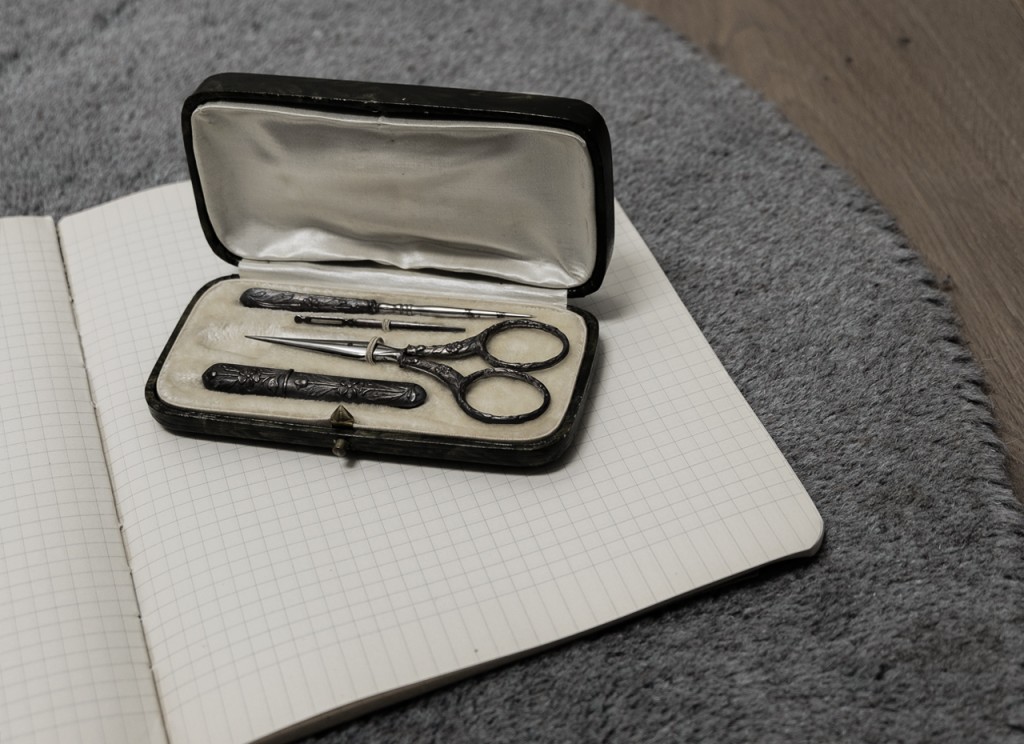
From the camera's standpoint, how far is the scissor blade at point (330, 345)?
1.28 m

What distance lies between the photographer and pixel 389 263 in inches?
55.2

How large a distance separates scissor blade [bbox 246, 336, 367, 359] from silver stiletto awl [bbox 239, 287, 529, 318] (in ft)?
0.20

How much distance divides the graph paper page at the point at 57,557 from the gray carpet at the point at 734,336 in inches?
7.5

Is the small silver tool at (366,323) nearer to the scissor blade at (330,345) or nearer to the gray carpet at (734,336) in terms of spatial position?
the scissor blade at (330,345)

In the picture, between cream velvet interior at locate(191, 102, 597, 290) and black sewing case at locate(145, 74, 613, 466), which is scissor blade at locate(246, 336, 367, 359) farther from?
cream velvet interior at locate(191, 102, 597, 290)

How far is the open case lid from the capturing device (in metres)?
1.22

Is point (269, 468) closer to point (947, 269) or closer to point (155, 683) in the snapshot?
point (155, 683)

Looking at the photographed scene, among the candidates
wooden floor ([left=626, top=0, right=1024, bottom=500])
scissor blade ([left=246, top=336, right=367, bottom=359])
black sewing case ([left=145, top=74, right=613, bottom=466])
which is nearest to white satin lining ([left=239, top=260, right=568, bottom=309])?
black sewing case ([left=145, top=74, right=613, bottom=466])

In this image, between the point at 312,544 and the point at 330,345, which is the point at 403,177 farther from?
the point at 312,544

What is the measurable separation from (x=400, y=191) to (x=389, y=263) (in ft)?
0.36

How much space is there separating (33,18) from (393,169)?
119cm

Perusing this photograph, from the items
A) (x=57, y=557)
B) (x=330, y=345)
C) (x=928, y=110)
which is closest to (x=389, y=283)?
(x=330, y=345)

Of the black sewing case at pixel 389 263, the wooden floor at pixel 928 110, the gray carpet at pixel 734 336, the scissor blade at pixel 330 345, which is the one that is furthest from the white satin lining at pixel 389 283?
the wooden floor at pixel 928 110

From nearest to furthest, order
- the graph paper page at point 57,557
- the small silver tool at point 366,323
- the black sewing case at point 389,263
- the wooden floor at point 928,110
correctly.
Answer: the graph paper page at point 57,557, the black sewing case at point 389,263, the small silver tool at point 366,323, the wooden floor at point 928,110
